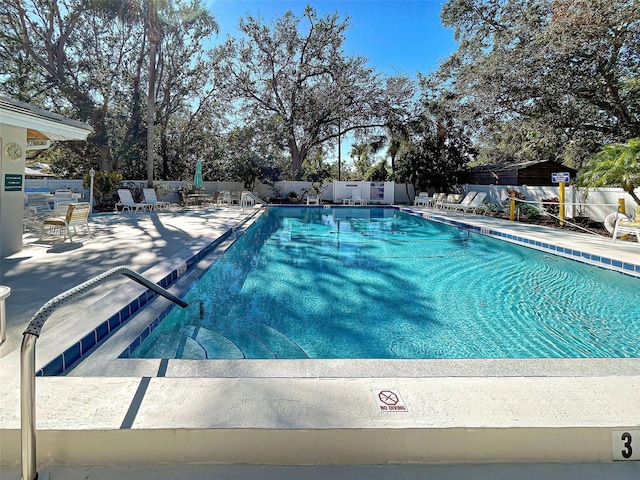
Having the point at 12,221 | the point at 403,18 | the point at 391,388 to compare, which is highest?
the point at 403,18

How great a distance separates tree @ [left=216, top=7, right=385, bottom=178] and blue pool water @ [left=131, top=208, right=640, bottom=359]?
625 inches

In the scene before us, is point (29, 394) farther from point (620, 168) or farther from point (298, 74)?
point (298, 74)

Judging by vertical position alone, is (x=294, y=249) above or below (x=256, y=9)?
below

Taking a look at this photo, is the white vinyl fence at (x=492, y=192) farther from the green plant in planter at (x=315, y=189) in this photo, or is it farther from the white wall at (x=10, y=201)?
the white wall at (x=10, y=201)

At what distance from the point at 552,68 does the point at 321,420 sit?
1510 centimetres

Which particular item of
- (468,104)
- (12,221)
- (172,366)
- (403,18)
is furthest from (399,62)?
(172,366)

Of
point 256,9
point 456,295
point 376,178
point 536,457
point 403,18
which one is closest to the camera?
point 536,457

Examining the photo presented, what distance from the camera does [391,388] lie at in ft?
6.49

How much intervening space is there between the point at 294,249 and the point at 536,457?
6.45m

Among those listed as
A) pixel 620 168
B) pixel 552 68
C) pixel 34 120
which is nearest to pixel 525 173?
pixel 552 68

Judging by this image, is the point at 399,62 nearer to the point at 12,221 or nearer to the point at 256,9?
the point at 256,9

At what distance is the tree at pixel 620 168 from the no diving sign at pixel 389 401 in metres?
8.94

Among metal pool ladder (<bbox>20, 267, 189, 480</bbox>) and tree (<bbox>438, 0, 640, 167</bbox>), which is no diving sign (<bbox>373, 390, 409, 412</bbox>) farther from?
tree (<bbox>438, 0, 640, 167</bbox>)

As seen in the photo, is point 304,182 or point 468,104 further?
point 304,182
